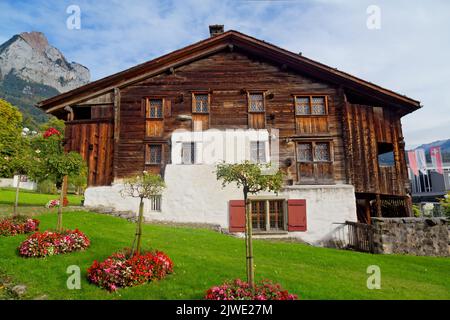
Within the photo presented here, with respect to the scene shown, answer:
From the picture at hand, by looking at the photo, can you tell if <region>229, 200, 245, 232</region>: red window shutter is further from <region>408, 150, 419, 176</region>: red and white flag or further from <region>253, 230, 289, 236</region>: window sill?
<region>408, 150, 419, 176</region>: red and white flag

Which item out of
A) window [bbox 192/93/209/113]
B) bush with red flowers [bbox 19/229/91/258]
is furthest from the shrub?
bush with red flowers [bbox 19/229/91/258]

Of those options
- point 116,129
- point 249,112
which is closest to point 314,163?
point 249,112

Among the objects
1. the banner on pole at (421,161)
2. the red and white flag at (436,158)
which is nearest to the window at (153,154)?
the banner on pole at (421,161)

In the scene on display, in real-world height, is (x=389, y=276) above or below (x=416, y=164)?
below

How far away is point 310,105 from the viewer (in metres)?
22.1

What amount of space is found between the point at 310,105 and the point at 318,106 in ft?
1.95

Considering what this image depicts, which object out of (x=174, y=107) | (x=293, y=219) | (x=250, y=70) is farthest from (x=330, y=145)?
(x=174, y=107)

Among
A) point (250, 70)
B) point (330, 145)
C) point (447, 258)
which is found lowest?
point (447, 258)

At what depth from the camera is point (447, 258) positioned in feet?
51.1

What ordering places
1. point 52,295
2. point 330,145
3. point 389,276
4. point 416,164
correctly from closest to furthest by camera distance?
1. point 52,295
2. point 389,276
3. point 330,145
4. point 416,164

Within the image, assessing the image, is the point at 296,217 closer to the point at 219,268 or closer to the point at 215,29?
the point at 219,268
